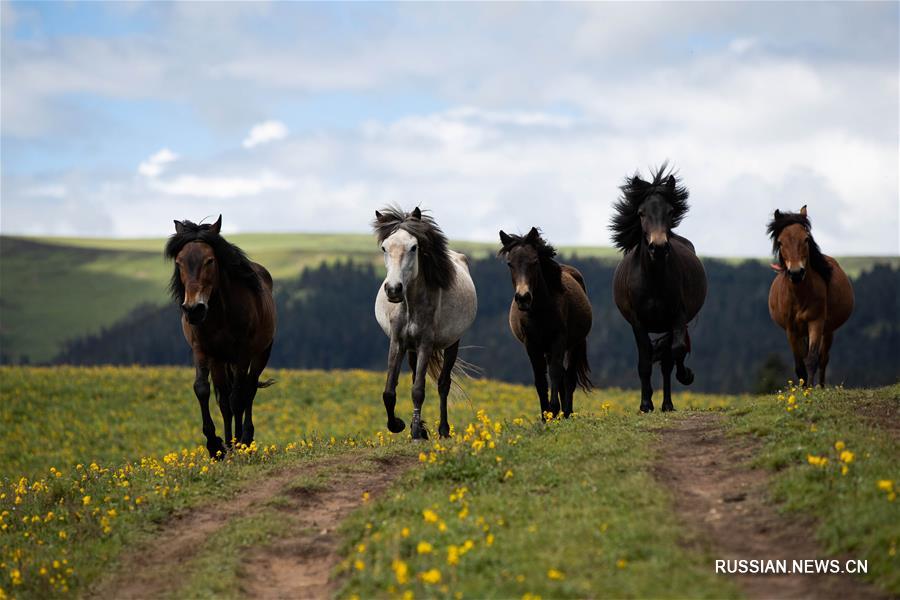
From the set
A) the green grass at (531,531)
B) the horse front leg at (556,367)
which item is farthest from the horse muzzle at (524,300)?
the green grass at (531,531)

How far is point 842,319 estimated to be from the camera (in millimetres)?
20078

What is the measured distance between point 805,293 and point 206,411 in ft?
35.5

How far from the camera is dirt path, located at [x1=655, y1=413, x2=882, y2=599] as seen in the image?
8664 mm

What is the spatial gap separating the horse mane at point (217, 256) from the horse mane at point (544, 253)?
13.8 feet

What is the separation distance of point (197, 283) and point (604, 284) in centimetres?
18576

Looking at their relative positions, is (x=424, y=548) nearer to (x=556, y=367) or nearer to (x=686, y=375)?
(x=556, y=367)

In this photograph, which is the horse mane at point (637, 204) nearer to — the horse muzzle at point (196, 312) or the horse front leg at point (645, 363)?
the horse front leg at point (645, 363)

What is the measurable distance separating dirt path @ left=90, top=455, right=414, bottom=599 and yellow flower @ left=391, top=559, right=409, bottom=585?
0.90 m

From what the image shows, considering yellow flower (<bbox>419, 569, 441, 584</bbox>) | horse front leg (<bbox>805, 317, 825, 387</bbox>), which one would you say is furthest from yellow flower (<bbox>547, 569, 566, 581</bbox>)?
horse front leg (<bbox>805, 317, 825, 387</bbox>)

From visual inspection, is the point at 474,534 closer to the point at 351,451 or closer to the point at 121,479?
the point at 351,451

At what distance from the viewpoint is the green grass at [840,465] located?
9031 mm

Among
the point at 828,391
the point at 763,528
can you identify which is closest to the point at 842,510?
the point at 763,528

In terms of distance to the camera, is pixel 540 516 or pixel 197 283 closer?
pixel 540 516

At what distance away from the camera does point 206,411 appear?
15.8m
